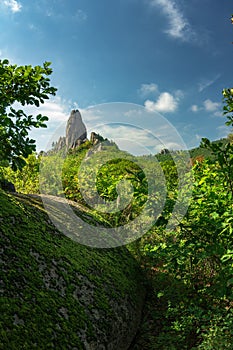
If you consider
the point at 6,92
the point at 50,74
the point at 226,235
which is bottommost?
the point at 226,235

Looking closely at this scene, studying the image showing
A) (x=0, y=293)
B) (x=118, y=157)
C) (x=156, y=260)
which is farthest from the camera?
(x=118, y=157)

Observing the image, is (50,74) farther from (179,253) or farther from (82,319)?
(82,319)

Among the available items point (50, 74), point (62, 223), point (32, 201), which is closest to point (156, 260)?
point (62, 223)

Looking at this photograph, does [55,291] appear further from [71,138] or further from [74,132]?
[71,138]

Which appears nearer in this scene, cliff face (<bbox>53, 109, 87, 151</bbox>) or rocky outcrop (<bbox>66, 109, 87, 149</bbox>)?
rocky outcrop (<bbox>66, 109, 87, 149</bbox>)

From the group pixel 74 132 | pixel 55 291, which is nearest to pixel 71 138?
pixel 74 132

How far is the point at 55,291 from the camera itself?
165 inches

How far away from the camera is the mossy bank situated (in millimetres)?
3531

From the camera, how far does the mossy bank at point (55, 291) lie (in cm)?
353

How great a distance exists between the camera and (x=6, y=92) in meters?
3.59

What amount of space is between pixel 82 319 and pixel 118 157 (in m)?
5.52

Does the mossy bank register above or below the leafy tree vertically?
below

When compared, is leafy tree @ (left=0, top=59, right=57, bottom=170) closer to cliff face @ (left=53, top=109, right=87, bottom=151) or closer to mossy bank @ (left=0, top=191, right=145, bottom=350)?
mossy bank @ (left=0, top=191, right=145, bottom=350)

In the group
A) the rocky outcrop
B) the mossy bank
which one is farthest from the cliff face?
the mossy bank
